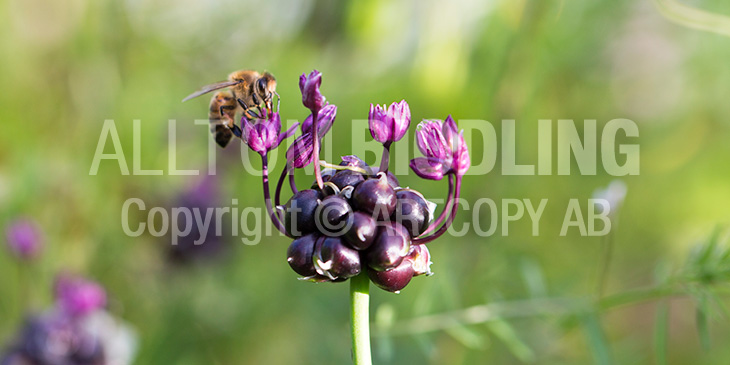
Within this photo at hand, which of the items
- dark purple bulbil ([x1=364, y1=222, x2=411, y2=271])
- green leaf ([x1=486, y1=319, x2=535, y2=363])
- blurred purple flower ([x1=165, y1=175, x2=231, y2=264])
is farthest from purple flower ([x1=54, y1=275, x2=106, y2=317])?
dark purple bulbil ([x1=364, y1=222, x2=411, y2=271])

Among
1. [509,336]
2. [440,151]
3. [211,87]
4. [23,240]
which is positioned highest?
[211,87]

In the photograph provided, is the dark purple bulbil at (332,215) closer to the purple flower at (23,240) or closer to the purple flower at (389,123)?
the purple flower at (389,123)

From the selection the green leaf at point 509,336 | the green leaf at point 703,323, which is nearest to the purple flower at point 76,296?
the green leaf at point 509,336

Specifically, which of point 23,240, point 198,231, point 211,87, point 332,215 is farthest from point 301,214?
point 198,231

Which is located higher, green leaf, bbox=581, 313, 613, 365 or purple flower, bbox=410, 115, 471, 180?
purple flower, bbox=410, 115, 471, 180

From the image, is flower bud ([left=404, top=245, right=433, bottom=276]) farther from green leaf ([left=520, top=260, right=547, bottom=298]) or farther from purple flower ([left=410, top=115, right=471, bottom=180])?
green leaf ([left=520, top=260, right=547, bottom=298])

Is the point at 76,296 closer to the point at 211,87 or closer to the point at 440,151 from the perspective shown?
the point at 211,87

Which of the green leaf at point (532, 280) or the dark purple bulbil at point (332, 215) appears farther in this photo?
the green leaf at point (532, 280)
